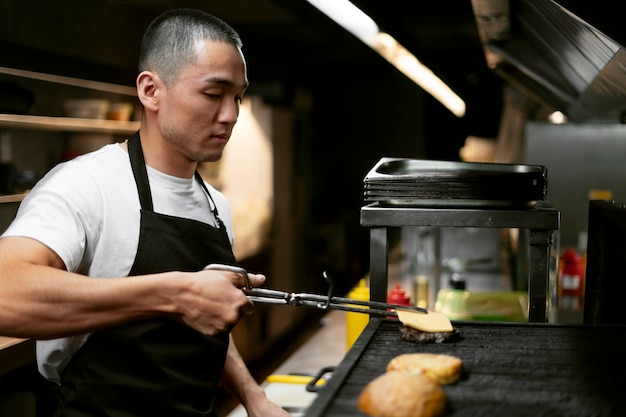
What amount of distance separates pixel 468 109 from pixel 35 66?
10.5 meters

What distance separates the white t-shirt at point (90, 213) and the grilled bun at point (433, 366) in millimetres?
751

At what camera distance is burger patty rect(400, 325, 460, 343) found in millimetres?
1516

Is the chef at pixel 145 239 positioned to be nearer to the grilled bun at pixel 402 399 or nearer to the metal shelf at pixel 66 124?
the grilled bun at pixel 402 399

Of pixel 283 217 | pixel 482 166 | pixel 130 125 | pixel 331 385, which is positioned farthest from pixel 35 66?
pixel 283 217

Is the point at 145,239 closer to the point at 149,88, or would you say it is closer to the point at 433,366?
the point at 149,88

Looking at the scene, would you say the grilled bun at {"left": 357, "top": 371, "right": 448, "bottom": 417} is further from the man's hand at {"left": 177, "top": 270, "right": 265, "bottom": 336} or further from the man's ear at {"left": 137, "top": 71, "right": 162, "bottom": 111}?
the man's ear at {"left": 137, "top": 71, "right": 162, "bottom": 111}

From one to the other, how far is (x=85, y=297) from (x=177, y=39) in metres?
0.69

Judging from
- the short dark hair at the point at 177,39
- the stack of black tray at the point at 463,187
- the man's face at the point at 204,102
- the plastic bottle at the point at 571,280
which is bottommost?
the plastic bottle at the point at 571,280

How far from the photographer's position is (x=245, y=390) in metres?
1.99

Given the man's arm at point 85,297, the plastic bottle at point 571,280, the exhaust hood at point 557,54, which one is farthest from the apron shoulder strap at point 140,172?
the plastic bottle at point 571,280

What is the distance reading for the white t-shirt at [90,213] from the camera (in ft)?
4.99

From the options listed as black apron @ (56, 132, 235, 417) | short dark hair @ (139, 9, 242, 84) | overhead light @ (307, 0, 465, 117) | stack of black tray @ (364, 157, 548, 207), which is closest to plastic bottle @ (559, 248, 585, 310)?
overhead light @ (307, 0, 465, 117)

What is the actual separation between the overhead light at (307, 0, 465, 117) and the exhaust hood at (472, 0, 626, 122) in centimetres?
38

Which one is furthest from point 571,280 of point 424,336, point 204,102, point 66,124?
point 66,124
